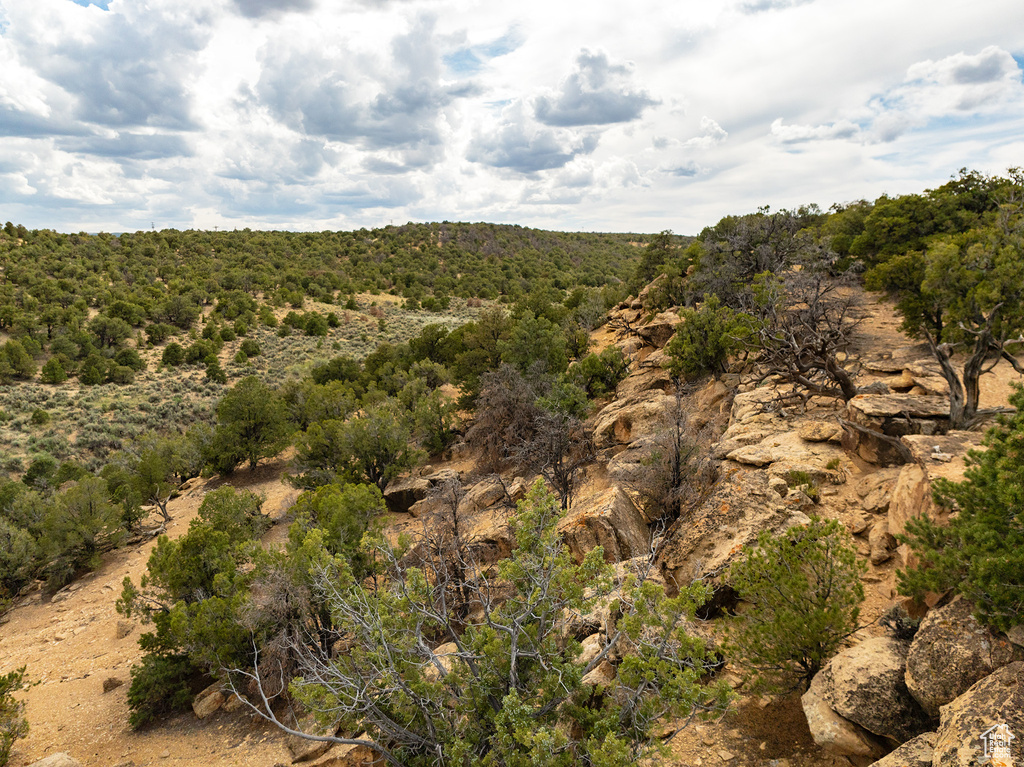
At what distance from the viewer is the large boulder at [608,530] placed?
1106 centimetres

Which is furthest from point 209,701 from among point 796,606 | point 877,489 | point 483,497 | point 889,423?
point 889,423

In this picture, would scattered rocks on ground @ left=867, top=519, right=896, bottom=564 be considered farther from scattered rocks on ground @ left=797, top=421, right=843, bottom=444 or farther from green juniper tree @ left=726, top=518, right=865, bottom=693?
scattered rocks on ground @ left=797, top=421, right=843, bottom=444

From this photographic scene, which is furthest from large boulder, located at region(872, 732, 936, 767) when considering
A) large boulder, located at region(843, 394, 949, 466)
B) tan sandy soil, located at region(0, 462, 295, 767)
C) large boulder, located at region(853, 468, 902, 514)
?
tan sandy soil, located at region(0, 462, 295, 767)

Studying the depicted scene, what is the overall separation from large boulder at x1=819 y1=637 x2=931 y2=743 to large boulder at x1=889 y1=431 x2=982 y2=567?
7.45ft

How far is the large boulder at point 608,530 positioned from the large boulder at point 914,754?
5894 millimetres

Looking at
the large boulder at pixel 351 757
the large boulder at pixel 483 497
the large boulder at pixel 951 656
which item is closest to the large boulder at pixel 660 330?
the large boulder at pixel 483 497

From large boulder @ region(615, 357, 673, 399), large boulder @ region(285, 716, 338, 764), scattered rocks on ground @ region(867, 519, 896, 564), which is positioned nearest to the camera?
scattered rocks on ground @ region(867, 519, 896, 564)

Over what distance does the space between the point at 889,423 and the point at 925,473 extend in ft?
9.75

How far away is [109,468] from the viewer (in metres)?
24.5

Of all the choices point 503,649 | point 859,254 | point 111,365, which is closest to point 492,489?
point 503,649

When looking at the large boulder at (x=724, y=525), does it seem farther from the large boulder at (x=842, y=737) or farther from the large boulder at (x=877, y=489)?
→ the large boulder at (x=842, y=737)

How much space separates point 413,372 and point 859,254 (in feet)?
86.9

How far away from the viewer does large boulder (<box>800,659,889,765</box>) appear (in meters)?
5.68

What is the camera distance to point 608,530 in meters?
11.2
